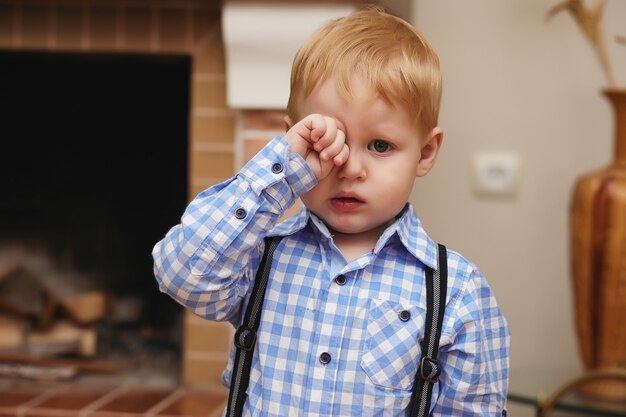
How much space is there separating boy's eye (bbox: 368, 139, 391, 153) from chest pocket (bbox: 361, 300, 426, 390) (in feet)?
0.49

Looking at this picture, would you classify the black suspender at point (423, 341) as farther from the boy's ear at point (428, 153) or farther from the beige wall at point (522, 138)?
the beige wall at point (522, 138)

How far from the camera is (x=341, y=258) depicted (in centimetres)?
91

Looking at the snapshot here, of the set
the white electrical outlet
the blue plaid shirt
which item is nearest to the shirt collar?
the blue plaid shirt

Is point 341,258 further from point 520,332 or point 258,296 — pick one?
point 520,332

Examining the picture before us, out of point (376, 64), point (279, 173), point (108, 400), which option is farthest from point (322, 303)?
point (108, 400)

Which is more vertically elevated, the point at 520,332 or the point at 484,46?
the point at 484,46

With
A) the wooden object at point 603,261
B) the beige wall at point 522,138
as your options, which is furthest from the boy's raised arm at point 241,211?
the beige wall at point 522,138

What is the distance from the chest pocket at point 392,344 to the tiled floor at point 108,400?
1.10m

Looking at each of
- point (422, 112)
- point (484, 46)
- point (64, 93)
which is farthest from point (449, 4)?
point (422, 112)

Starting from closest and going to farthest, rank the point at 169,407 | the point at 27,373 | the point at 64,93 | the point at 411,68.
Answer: the point at 411,68 < the point at 169,407 < the point at 27,373 < the point at 64,93

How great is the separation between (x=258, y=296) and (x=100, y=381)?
4.34ft

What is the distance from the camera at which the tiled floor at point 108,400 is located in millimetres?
1912

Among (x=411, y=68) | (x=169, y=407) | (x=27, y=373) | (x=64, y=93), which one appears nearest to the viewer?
(x=411, y=68)

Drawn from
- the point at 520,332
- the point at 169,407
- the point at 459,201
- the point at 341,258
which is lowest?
the point at 169,407
